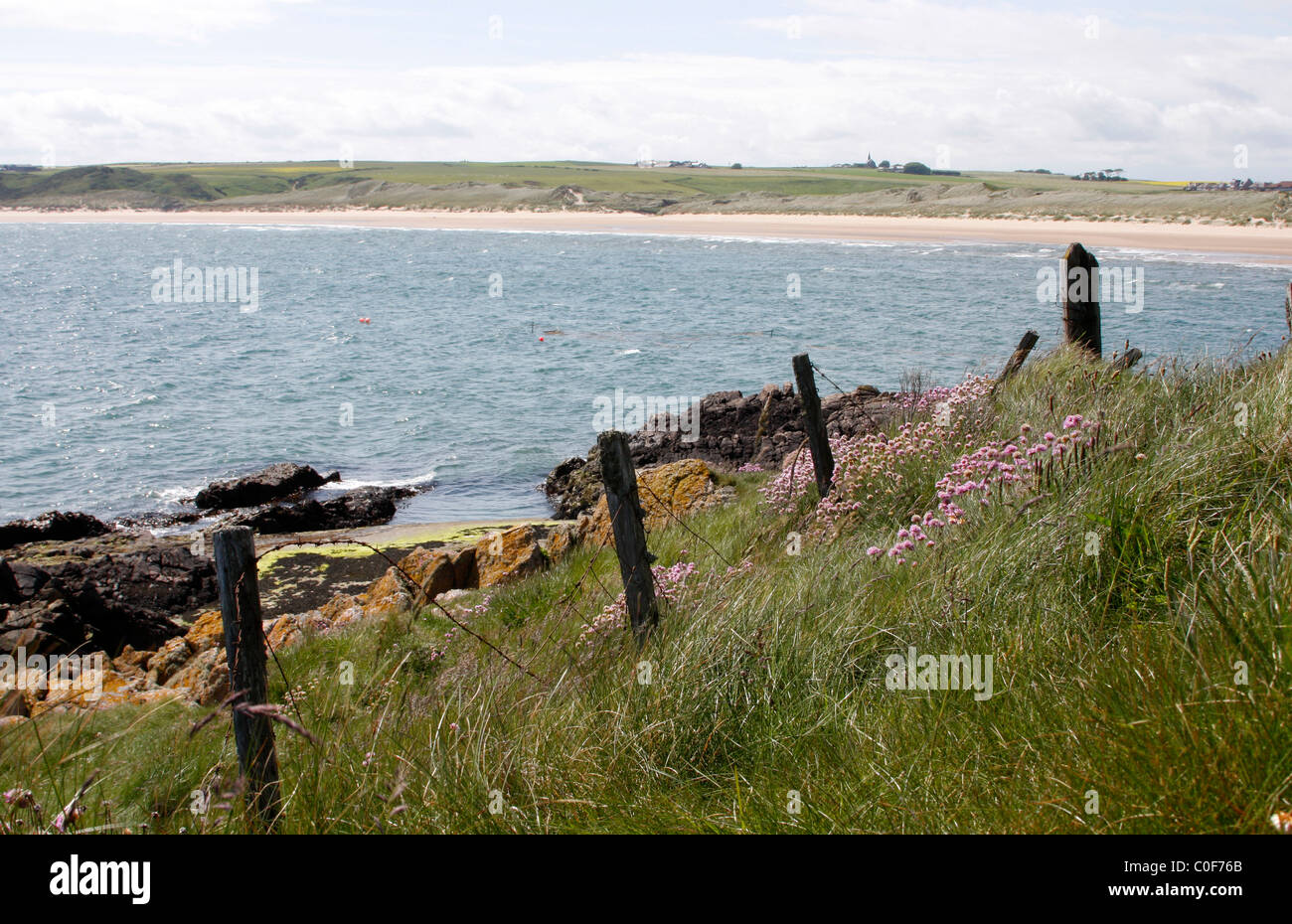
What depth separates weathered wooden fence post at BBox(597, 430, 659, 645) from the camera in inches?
205

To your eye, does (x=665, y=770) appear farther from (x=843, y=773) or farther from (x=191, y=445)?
(x=191, y=445)

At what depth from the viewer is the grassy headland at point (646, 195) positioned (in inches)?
3113

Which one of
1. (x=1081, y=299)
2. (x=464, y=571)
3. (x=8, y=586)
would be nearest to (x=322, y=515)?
(x=8, y=586)

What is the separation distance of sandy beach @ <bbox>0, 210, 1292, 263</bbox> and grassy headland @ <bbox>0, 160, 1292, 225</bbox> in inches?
149

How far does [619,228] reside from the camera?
96312 millimetres

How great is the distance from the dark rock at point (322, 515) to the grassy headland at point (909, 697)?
939cm

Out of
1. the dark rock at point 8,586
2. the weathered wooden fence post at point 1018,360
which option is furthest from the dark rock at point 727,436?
the dark rock at point 8,586

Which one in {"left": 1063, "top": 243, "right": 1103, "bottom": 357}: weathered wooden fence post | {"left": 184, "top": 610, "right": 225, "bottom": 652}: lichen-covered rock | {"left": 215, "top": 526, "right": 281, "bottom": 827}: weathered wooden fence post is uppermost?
{"left": 1063, "top": 243, "right": 1103, "bottom": 357}: weathered wooden fence post

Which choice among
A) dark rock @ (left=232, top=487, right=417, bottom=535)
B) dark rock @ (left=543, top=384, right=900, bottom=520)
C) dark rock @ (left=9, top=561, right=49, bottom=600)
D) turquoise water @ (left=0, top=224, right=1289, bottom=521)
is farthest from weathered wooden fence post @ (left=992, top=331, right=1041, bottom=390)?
dark rock @ (left=9, top=561, right=49, bottom=600)

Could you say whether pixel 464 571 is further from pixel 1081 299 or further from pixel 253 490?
pixel 253 490

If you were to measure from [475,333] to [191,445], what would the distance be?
17.9 metres

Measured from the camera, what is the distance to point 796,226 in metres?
92.6

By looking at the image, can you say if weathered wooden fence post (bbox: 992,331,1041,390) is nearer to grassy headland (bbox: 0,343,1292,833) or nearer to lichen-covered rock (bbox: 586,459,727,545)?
grassy headland (bbox: 0,343,1292,833)
